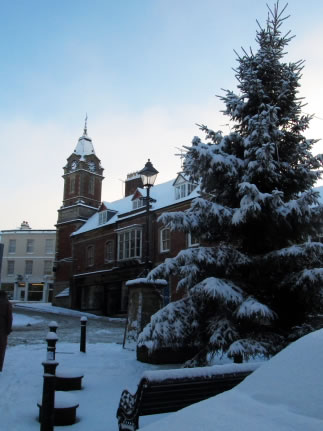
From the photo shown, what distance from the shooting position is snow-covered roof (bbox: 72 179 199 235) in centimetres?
2906

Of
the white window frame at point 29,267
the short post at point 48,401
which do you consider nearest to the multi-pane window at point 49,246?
the white window frame at point 29,267

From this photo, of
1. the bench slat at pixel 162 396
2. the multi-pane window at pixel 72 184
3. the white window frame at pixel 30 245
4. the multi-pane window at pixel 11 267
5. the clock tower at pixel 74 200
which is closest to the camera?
the bench slat at pixel 162 396

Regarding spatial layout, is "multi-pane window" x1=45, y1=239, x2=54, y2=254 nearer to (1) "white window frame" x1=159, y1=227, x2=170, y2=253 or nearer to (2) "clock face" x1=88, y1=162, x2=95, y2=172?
(2) "clock face" x1=88, y1=162, x2=95, y2=172

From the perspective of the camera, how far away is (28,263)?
175ft

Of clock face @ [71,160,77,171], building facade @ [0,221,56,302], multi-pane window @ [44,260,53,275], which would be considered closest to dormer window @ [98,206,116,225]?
clock face @ [71,160,77,171]

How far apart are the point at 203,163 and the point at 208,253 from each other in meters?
1.93

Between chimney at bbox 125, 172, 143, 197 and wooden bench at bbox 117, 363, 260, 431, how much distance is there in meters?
33.5

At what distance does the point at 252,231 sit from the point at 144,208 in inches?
880

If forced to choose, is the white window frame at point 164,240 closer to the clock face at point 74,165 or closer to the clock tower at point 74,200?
the clock tower at point 74,200

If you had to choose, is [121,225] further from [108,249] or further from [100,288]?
[100,288]

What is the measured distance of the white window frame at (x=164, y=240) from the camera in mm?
28766

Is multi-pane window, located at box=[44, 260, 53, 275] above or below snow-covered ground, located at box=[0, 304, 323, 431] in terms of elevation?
above

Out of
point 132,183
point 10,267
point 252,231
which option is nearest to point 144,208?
point 132,183

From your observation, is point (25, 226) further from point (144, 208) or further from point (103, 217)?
point (144, 208)
